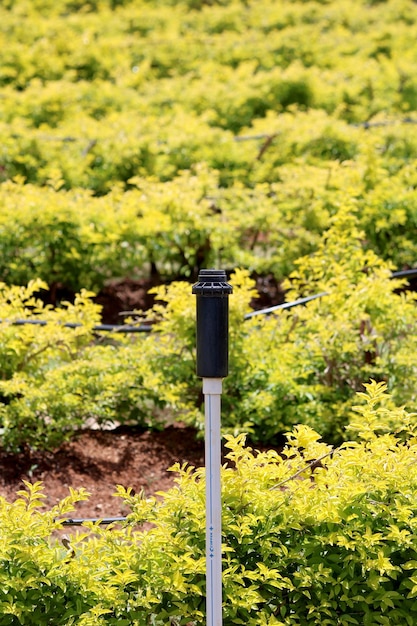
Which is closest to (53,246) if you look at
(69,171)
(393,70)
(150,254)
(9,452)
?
(150,254)

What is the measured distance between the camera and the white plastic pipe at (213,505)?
9.16 ft

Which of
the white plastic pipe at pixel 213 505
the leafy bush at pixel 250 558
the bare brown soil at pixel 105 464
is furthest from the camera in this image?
the bare brown soil at pixel 105 464

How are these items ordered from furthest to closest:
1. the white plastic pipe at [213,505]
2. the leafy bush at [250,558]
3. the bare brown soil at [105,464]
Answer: the bare brown soil at [105,464] < the leafy bush at [250,558] < the white plastic pipe at [213,505]

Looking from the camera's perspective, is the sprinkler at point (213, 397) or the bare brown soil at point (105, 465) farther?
the bare brown soil at point (105, 465)

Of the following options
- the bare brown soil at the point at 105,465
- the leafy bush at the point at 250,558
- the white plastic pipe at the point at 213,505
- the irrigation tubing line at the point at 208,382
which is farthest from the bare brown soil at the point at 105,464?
the white plastic pipe at the point at 213,505

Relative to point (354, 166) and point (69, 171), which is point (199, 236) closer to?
point (354, 166)

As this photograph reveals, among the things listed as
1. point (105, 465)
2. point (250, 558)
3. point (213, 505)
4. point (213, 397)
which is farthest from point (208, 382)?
point (105, 465)

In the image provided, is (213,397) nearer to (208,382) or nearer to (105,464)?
(208,382)

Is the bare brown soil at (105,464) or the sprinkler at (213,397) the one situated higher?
the sprinkler at (213,397)

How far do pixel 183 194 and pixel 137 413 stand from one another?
232cm

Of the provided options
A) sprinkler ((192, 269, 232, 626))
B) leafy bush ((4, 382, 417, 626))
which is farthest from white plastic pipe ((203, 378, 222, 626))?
leafy bush ((4, 382, 417, 626))

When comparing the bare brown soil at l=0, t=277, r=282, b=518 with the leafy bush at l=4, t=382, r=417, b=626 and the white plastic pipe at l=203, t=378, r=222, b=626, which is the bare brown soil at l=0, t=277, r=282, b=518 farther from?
the white plastic pipe at l=203, t=378, r=222, b=626

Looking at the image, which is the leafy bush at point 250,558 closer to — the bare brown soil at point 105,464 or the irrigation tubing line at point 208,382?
the irrigation tubing line at point 208,382

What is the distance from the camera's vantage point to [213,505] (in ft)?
9.21
